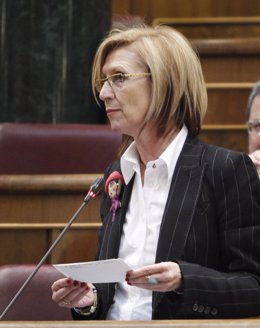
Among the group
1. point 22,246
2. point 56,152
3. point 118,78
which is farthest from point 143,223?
point 56,152

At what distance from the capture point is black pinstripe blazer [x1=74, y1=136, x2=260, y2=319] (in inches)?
33.8

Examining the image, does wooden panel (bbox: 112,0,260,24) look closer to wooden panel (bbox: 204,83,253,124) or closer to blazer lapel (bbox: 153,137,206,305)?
wooden panel (bbox: 204,83,253,124)

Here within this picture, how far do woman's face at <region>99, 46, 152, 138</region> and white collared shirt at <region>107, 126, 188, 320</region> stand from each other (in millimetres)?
34

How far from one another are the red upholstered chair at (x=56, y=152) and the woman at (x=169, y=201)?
0.43 metres

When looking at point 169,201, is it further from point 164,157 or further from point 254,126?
point 254,126

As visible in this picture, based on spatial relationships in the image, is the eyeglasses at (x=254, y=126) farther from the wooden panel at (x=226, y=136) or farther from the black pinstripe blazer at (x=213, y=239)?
the wooden panel at (x=226, y=136)

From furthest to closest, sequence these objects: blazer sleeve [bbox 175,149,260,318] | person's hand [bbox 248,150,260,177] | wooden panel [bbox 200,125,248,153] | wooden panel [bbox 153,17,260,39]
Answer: wooden panel [bbox 153,17,260,39]
wooden panel [bbox 200,125,248,153]
person's hand [bbox 248,150,260,177]
blazer sleeve [bbox 175,149,260,318]

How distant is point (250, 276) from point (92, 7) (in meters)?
0.78

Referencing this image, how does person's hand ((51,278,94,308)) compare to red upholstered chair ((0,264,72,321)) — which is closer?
person's hand ((51,278,94,308))

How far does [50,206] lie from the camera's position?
50.8 inches

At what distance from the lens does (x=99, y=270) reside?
0.80 metres

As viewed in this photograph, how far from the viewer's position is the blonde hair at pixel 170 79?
92cm

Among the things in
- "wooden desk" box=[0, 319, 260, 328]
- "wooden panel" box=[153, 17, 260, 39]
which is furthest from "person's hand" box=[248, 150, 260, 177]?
"wooden panel" box=[153, 17, 260, 39]

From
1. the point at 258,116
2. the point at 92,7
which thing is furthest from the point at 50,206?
the point at 92,7
